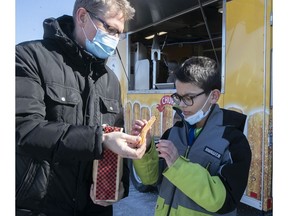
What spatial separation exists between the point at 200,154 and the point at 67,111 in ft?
2.29

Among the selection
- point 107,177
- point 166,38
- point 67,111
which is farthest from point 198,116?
point 166,38

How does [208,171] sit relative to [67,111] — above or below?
below

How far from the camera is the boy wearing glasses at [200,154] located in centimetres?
134

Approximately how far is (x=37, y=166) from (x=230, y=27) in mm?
2603

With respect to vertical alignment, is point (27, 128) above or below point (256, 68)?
below

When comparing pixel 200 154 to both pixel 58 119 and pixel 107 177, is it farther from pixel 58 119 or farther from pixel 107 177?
pixel 58 119

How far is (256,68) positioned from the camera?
111 inches

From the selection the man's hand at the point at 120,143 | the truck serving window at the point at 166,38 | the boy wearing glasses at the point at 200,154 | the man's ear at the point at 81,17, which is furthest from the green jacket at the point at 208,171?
the truck serving window at the point at 166,38

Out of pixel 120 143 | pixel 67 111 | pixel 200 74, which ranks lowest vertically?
pixel 120 143

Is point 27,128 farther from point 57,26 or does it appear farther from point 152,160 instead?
point 152,160

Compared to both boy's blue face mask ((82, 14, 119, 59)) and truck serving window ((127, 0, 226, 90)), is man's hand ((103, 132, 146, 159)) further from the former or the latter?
truck serving window ((127, 0, 226, 90))

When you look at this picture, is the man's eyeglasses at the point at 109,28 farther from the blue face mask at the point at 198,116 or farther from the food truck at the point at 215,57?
the blue face mask at the point at 198,116

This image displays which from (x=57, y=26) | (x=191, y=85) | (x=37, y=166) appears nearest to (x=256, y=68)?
(x=191, y=85)

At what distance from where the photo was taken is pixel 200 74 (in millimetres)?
1679
